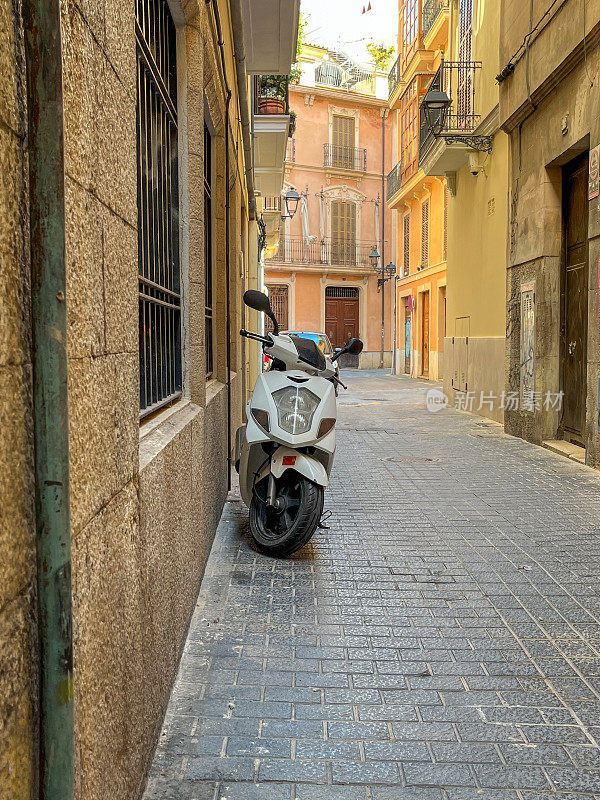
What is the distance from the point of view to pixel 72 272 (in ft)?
5.17

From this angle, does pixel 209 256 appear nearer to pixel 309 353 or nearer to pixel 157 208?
pixel 309 353

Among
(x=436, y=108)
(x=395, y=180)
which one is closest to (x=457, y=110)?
(x=436, y=108)

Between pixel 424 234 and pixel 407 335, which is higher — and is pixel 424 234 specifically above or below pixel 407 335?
above

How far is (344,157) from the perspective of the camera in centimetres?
3953

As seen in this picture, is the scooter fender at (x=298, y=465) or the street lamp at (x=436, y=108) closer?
the scooter fender at (x=298, y=465)

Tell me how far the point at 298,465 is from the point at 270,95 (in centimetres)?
1026

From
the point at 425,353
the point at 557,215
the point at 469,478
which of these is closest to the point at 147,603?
the point at 469,478

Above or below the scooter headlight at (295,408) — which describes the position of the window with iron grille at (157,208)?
above

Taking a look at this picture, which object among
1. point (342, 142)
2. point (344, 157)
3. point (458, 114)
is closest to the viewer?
point (458, 114)

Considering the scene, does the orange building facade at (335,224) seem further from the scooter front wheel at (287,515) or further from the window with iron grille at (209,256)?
the scooter front wheel at (287,515)

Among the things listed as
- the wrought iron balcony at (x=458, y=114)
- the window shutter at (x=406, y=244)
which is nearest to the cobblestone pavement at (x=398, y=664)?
the wrought iron balcony at (x=458, y=114)

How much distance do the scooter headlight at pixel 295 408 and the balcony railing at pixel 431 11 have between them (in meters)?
19.0

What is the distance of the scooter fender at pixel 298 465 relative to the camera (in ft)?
15.7

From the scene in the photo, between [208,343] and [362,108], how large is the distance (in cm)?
3674
